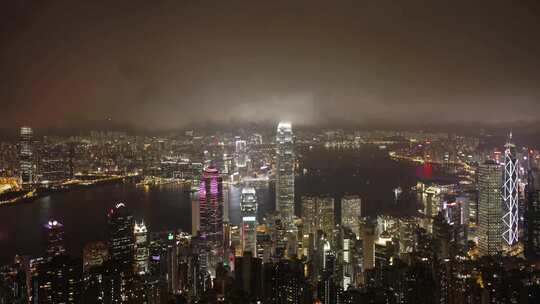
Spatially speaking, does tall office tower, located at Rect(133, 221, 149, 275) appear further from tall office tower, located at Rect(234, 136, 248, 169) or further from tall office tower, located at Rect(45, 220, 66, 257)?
tall office tower, located at Rect(234, 136, 248, 169)

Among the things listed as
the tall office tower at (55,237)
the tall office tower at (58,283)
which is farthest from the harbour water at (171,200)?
the tall office tower at (58,283)

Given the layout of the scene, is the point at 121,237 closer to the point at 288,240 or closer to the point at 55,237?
the point at 55,237

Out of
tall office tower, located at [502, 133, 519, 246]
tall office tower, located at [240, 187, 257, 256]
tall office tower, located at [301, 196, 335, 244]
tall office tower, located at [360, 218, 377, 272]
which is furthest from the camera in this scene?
tall office tower, located at [301, 196, 335, 244]

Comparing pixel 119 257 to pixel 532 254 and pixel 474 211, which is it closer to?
pixel 532 254

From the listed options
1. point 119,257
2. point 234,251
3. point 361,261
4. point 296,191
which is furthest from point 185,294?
point 296,191

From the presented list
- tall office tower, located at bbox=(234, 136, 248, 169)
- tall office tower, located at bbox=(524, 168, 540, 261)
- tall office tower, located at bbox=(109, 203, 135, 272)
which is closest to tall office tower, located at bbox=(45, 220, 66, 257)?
tall office tower, located at bbox=(109, 203, 135, 272)

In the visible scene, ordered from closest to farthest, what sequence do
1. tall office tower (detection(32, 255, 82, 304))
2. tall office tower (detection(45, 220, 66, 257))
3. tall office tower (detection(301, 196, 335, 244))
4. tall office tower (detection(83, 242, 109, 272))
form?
tall office tower (detection(32, 255, 82, 304)) → tall office tower (detection(83, 242, 109, 272)) → tall office tower (detection(45, 220, 66, 257)) → tall office tower (detection(301, 196, 335, 244))
